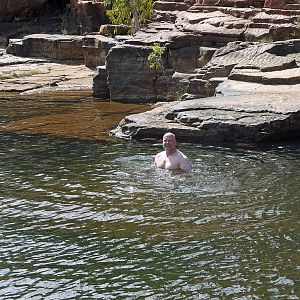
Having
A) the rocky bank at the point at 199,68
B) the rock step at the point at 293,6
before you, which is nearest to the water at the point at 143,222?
the rocky bank at the point at 199,68

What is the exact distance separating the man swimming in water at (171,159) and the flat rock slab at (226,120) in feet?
5.65

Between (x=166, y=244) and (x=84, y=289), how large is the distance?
1.44m

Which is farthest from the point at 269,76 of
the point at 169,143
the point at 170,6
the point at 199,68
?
the point at 170,6

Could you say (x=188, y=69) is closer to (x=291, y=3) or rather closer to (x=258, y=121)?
(x=291, y=3)

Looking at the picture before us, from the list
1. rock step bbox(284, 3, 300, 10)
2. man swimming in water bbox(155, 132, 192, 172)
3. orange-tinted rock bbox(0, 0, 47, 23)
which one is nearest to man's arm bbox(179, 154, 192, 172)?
man swimming in water bbox(155, 132, 192, 172)

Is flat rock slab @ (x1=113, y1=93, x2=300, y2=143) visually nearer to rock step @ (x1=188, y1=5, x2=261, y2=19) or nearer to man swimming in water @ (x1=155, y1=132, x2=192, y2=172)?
man swimming in water @ (x1=155, y1=132, x2=192, y2=172)

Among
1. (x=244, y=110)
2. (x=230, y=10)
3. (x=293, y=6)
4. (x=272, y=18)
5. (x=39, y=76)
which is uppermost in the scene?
(x=293, y=6)

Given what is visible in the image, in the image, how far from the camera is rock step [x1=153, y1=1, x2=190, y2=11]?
76.8 ft

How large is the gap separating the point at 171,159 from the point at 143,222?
8.39 feet

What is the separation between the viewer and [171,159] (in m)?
11.9

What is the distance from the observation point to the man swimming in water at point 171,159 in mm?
11875

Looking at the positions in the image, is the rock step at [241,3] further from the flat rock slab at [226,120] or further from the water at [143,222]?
the water at [143,222]

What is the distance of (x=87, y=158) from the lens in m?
13.1

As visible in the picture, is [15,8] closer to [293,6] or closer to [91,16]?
[91,16]
